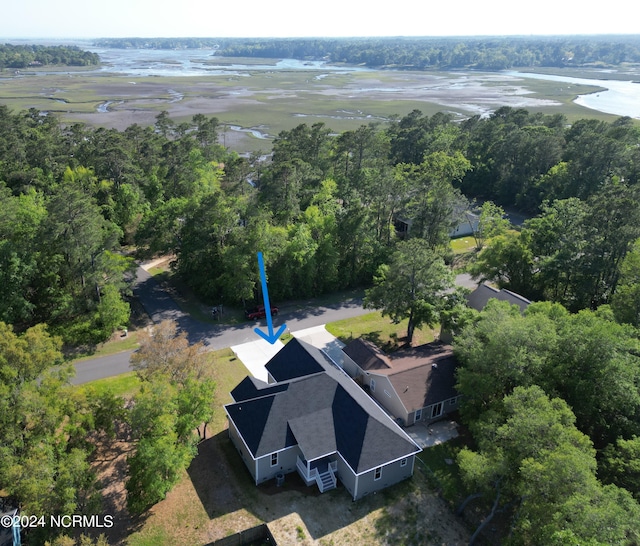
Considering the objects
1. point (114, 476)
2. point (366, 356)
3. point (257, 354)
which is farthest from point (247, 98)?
point (114, 476)

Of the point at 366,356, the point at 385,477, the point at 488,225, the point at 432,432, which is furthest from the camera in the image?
the point at 488,225

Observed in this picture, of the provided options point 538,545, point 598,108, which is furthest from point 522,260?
point 598,108

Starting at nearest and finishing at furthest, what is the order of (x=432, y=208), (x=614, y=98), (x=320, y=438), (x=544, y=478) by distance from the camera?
1. (x=544, y=478)
2. (x=320, y=438)
3. (x=432, y=208)
4. (x=614, y=98)

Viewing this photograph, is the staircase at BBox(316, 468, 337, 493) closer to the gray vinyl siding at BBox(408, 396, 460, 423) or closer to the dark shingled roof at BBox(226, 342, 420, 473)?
the dark shingled roof at BBox(226, 342, 420, 473)

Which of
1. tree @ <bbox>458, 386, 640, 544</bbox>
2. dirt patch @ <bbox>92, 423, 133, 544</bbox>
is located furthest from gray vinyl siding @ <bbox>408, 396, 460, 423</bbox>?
dirt patch @ <bbox>92, 423, 133, 544</bbox>

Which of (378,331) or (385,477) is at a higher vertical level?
(385,477)

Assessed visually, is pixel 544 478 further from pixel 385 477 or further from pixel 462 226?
pixel 462 226

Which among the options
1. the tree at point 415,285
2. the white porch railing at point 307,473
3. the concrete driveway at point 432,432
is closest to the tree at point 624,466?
the concrete driveway at point 432,432

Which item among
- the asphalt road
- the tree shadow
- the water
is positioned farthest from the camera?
the water
